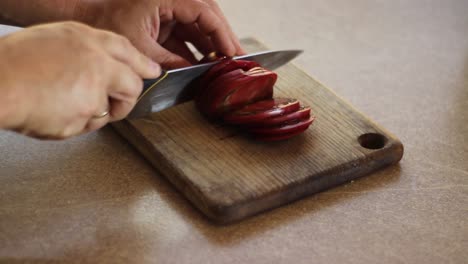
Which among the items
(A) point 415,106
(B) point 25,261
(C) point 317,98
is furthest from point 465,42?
(B) point 25,261

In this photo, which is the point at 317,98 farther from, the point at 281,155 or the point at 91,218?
the point at 91,218

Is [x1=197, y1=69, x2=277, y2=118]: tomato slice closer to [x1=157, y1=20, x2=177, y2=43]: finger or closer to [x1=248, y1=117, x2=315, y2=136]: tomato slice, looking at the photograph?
[x1=248, y1=117, x2=315, y2=136]: tomato slice

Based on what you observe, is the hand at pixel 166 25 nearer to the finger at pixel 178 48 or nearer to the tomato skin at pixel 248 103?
the finger at pixel 178 48

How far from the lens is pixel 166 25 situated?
5.21 feet

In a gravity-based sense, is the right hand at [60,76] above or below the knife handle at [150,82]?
above

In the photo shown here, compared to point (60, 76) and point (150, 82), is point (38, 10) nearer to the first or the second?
point (150, 82)

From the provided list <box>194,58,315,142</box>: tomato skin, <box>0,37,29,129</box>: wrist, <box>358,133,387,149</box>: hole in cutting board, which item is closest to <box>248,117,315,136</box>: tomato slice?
<box>194,58,315,142</box>: tomato skin

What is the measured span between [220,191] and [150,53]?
0.38 meters

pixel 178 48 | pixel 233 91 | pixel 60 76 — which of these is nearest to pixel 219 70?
pixel 233 91

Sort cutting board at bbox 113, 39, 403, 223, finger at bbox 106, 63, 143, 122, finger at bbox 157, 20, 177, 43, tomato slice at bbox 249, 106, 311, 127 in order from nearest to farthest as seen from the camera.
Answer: finger at bbox 106, 63, 143, 122 < cutting board at bbox 113, 39, 403, 223 < tomato slice at bbox 249, 106, 311, 127 < finger at bbox 157, 20, 177, 43

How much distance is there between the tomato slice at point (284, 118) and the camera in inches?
53.0

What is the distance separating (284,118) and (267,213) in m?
0.21

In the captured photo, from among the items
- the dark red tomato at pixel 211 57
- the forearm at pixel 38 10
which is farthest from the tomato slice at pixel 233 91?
the forearm at pixel 38 10

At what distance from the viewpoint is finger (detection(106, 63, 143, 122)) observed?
1.12m
